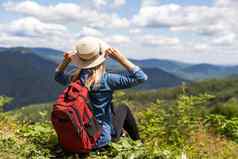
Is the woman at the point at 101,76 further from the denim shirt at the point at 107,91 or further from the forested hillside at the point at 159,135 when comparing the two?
the forested hillside at the point at 159,135

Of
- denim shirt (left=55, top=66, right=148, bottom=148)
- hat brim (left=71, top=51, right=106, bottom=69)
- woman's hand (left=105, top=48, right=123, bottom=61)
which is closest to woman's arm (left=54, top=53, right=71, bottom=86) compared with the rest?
hat brim (left=71, top=51, right=106, bottom=69)

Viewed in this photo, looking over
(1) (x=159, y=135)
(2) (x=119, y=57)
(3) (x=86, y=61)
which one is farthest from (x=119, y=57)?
(1) (x=159, y=135)

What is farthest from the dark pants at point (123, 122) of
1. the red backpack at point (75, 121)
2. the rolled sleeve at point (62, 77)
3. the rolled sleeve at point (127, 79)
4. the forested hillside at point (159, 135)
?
the rolled sleeve at point (62, 77)

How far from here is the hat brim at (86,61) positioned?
5.72m

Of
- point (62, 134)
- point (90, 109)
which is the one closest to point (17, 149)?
point (62, 134)

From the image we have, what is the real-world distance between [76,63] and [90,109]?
0.68m

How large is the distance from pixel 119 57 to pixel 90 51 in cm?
39

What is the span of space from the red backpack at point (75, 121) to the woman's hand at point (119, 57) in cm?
57

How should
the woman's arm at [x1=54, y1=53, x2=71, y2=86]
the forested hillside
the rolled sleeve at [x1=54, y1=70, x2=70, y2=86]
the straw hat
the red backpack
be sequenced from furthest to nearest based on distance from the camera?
the rolled sleeve at [x1=54, y1=70, x2=70, y2=86]
the woman's arm at [x1=54, y1=53, x2=71, y2=86]
the forested hillside
the straw hat
the red backpack

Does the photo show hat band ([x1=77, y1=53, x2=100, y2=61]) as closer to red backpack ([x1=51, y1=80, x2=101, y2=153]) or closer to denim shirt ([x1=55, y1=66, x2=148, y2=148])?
denim shirt ([x1=55, y1=66, x2=148, y2=148])

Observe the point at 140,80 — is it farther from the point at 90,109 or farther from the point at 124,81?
the point at 90,109

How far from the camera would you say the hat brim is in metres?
5.72

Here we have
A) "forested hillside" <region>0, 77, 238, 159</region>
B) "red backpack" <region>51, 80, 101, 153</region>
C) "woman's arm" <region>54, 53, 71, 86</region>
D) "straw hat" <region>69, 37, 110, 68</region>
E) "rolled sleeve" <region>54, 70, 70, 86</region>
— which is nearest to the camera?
"red backpack" <region>51, 80, 101, 153</region>

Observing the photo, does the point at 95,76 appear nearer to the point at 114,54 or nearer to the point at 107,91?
the point at 107,91
